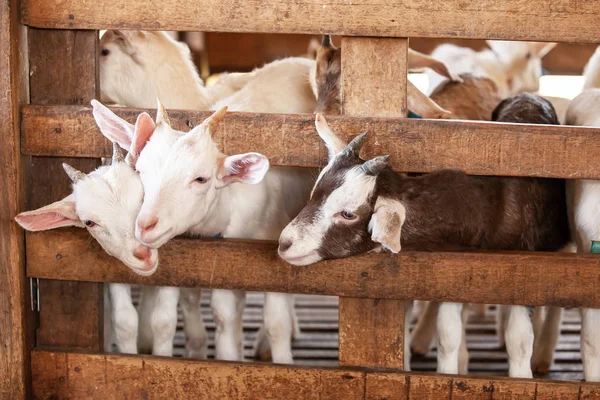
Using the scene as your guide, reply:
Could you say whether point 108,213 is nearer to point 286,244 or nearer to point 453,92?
point 286,244

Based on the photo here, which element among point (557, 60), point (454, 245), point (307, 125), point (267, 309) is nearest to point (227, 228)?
point (267, 309)

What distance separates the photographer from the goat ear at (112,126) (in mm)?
2961

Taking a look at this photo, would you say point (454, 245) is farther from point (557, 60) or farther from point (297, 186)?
point (557, 60)

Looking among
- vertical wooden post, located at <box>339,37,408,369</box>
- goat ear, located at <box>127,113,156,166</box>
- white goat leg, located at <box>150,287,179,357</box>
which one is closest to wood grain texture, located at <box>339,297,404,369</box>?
vertical wooden post, located at <box>339,37,408,369</box>

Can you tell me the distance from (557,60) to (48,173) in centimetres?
669

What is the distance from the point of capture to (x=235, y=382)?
10.8 feet

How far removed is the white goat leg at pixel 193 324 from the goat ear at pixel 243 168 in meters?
1.05

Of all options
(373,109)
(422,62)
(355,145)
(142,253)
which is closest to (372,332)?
(355,145)

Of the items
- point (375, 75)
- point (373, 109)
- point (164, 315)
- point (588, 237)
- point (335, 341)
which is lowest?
point (335, 341)

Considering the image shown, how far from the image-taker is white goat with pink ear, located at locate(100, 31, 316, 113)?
4.04 meters

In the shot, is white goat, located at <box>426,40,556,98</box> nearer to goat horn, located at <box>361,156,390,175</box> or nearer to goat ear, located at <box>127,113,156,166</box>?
goat horn, located at <box>361,156,390,175</box>

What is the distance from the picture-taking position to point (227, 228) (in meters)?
3.45

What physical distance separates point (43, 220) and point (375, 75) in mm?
1382

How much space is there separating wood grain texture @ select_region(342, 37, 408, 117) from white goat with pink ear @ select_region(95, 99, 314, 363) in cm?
50
